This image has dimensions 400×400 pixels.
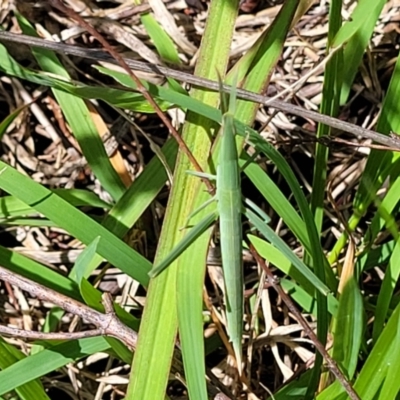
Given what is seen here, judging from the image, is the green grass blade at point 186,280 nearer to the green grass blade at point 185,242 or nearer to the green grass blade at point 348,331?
the green grass blade at point 185,242

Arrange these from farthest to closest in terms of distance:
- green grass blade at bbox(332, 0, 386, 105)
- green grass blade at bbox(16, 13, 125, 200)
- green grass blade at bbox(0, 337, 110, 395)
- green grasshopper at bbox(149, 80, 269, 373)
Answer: green grass blade at bbox(16, 13, 125, 200)
green grass blade at bbox(332, 0, 386, 105)
green grass blade at bbox(0, 337, 110, 395)
green grasshopper at bbox(149, 80, 269, 373)

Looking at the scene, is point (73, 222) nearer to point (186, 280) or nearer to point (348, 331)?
point (186, 280)

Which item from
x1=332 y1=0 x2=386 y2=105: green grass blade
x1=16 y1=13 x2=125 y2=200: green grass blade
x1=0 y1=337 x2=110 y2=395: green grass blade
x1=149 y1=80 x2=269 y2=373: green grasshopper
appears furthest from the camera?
x1=16 y1=13 x2=125 y2=200: green grass blade

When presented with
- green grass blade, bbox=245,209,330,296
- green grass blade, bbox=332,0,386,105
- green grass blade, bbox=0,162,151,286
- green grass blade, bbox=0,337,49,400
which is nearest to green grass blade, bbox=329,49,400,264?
green grass blade, bbox=332,0,386,105

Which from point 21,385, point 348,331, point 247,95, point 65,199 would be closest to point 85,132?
point 65,199

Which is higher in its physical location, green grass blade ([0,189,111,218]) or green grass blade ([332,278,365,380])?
green grass blade ([0,189,111,218])

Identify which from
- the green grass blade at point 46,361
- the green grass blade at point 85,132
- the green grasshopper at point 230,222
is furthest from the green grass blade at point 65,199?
the green grasshopper at point 230,222

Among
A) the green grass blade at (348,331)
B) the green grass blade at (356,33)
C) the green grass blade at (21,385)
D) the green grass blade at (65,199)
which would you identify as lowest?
the green grass blade at (21,385)

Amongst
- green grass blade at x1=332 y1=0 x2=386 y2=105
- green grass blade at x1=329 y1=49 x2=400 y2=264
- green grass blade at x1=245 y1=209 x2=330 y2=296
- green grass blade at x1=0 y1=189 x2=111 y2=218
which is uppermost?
green grass blade at x1=332 y1=0 x2=386 y2=105

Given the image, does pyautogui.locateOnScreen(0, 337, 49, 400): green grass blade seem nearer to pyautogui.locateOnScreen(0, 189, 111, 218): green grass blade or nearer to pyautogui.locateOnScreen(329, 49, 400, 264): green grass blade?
pyautogui.locateOnScreen(0, 189, 111, 218): green grass blade

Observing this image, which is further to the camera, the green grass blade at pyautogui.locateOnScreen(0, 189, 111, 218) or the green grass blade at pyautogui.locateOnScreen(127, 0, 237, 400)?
the green grass blade at pyautogui.locateOnScreen(0, 189, 111, 218)
